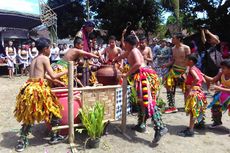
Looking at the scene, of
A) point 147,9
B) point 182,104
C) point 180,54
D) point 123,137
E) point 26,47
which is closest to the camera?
point 123,137

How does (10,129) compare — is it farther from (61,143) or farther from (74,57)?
(74,57)

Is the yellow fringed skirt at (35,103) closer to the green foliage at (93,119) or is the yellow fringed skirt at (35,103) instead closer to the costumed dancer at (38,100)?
the costumed dancer at (38,100)

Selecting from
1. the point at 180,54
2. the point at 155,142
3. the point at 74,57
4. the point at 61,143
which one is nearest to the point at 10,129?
the point at 61,143

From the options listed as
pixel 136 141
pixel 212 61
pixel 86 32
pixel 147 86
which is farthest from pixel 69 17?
pixel 136 141

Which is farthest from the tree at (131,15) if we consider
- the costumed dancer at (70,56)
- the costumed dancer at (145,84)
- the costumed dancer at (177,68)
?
the costumed dancer at (145,84)

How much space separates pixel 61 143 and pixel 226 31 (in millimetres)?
10339

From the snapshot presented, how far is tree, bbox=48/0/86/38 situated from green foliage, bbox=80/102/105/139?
27.7m

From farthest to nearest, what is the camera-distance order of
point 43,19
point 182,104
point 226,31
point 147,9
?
point 147,9 < point 43,19 < point 226,31 < point 182,104

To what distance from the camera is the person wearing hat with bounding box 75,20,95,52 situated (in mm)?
6516

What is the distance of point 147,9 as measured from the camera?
2519cm

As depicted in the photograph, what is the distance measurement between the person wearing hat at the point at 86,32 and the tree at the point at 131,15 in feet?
60.1

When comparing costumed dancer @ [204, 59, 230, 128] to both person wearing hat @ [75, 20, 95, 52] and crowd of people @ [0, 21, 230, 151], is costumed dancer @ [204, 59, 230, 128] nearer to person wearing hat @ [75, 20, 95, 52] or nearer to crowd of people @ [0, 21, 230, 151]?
crowd of people @ [0, 21, 230, 151]

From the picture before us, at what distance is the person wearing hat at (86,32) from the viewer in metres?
6.52

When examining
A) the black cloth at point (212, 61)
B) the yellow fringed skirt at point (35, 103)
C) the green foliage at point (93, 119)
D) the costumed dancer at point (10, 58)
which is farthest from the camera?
the costumed dancer at point (10, 58)
